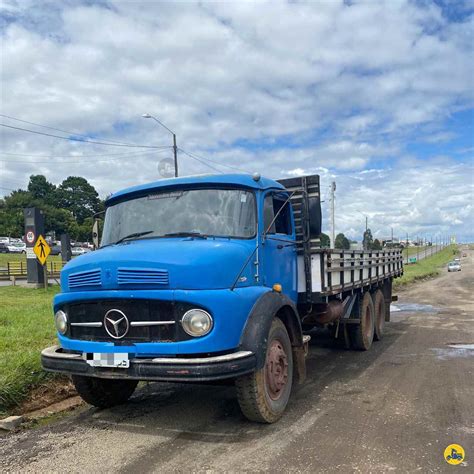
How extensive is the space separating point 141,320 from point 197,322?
0.51 metres

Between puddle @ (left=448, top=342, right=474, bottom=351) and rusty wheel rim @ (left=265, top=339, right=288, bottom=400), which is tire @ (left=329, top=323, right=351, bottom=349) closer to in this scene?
puddle @ (left=448, top=342, right=474, bottom=351)

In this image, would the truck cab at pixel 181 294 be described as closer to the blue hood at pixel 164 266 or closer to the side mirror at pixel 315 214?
the blue hood at pixel 164 266

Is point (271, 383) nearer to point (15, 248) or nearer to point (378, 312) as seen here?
point (378, 312)

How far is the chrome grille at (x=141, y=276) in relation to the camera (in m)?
4.15

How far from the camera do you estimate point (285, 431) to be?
451 centimetres

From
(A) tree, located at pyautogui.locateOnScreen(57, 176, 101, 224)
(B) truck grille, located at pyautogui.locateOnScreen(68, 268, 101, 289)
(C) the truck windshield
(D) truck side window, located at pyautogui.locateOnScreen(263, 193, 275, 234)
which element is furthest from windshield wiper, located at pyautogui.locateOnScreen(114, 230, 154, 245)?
(A) tree, located at pyautogui.locateOnScreen(57, 176, 101, 224)

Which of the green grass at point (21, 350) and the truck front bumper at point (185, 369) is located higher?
the truck front bumper at point (185, 369)

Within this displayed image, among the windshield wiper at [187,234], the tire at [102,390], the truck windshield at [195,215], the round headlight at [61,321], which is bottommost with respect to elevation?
the tire at [102,390]

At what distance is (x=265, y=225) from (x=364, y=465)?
7.97 ft

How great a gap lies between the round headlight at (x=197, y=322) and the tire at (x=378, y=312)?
620 centimetres

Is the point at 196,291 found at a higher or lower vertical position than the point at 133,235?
lower

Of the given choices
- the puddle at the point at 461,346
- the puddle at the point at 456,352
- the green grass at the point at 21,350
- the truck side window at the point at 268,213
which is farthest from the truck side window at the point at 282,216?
the puddle at the point at 461,346

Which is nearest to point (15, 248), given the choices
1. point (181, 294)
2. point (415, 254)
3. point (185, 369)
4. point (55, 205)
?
point (55, 205)

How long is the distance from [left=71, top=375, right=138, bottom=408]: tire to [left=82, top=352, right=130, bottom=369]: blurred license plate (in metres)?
0.80
